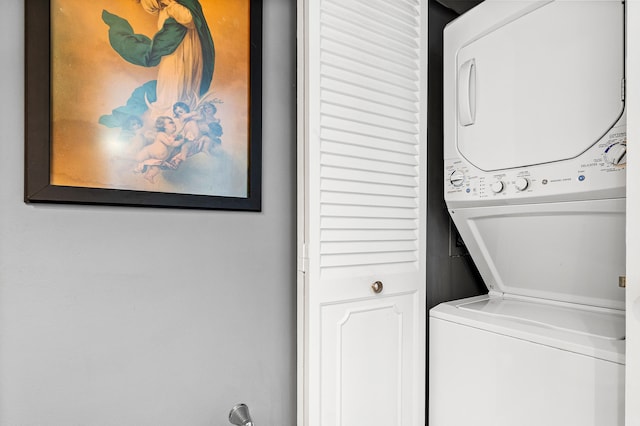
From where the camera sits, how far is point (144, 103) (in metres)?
0.99

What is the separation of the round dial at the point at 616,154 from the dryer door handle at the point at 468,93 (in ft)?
1.39

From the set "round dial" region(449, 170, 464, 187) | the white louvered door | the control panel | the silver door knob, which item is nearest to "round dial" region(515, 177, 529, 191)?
the control panel

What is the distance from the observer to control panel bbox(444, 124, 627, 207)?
975 millimetres

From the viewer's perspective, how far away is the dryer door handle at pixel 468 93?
4.31ft

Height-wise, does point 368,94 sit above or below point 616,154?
above

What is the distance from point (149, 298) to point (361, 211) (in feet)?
2.21

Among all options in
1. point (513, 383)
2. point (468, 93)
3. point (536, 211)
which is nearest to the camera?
point (513, 383)

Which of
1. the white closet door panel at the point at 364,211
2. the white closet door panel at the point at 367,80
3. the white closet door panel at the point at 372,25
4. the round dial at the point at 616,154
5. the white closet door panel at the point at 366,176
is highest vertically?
the white closet door panel at the point at 372,25

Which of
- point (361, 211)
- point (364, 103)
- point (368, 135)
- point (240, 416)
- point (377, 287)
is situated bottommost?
point (240, 416)

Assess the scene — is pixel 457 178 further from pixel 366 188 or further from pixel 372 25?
pixel 372 25

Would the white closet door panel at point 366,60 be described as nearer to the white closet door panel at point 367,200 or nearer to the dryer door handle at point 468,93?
the dryer door handle at point 468,93

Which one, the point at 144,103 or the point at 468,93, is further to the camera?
the point at 468,93

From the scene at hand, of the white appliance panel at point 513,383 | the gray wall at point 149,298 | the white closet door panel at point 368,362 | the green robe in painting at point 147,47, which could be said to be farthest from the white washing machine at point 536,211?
the green robe in painting at point 147,47

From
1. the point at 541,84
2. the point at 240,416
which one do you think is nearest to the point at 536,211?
the point at 541,84
